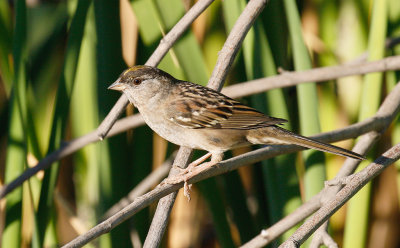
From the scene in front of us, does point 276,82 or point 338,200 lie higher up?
point 276,82

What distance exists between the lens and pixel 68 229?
12.1ft

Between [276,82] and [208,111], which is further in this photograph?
[208,111]

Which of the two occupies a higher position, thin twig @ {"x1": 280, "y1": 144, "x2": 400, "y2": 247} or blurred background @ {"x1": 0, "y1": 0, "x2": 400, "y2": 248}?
blurred background @ {"x1": 0, "y1": 0, "x2": 400, "y2": 248}

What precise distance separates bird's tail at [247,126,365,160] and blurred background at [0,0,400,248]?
161 mm

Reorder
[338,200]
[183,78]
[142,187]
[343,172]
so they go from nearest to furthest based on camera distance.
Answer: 1. [338,200]
2. [343,172]
3. [183,78]
4. [142,187]

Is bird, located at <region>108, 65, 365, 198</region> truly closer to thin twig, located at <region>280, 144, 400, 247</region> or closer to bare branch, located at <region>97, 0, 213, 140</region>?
bare branch, located at <region>97, 0, 213, 140</region>

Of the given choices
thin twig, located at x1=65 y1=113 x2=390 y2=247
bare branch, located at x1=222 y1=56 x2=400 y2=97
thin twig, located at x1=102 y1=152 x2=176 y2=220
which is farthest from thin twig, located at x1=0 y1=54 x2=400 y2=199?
thin twig, located at x1=102 y1=152 x2=176 y2=220

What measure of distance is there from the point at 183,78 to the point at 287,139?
27.0 inches

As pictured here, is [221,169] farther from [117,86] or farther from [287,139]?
[117,86]

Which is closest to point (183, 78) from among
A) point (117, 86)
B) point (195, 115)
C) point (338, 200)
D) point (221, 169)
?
point (195, 115)

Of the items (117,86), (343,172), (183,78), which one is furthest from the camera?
(183,78)

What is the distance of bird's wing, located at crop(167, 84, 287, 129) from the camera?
2.48 metres

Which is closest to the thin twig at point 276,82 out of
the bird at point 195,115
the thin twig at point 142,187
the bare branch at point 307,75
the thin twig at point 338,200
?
the bare branch at point 307,75

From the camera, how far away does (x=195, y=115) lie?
259cm
